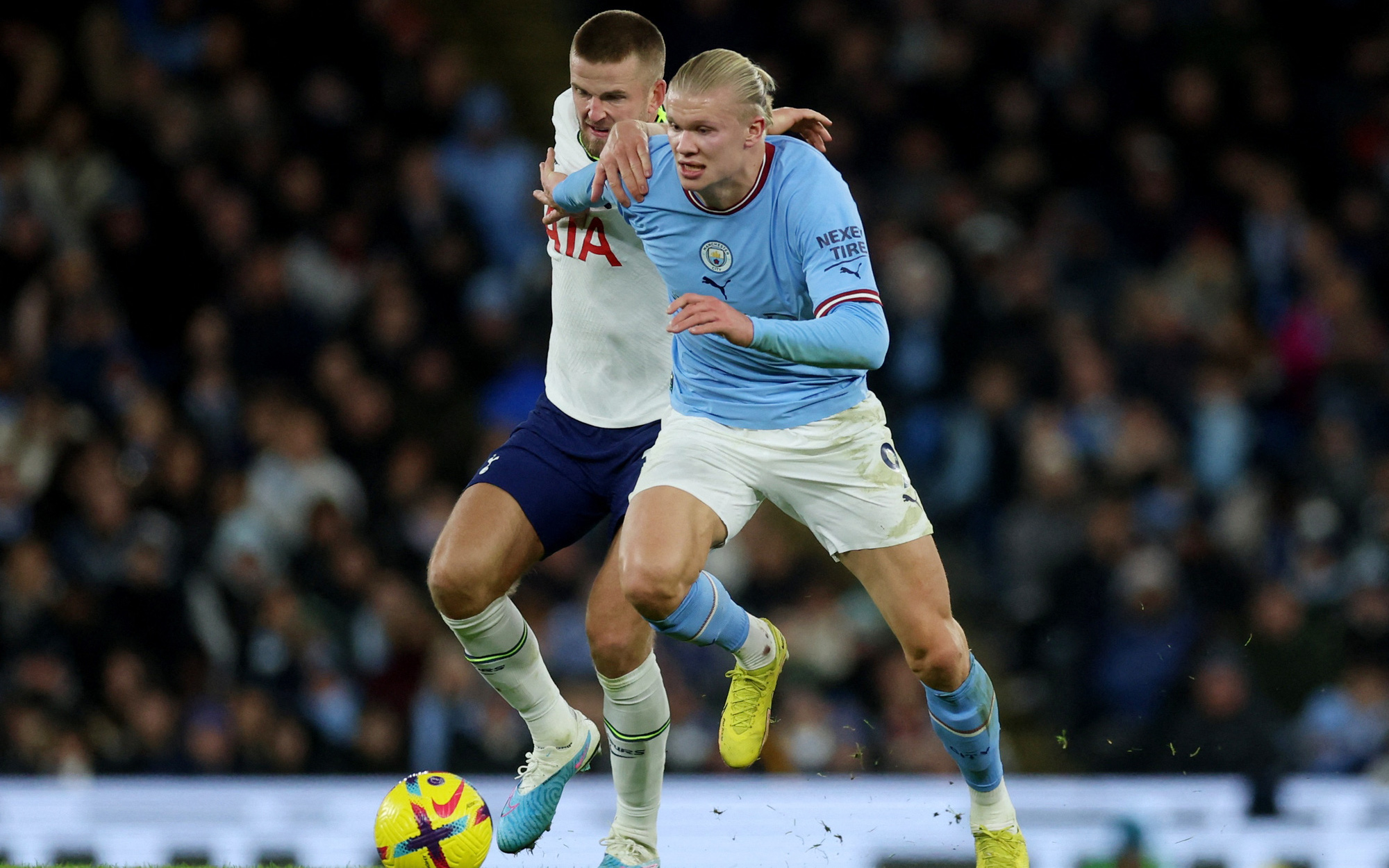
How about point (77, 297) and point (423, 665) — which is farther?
point (77, 297)

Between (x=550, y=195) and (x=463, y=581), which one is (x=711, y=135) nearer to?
(x=550, y=195)

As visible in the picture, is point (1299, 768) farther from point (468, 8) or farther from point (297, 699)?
point (468, 8)

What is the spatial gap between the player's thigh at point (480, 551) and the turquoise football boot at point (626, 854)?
41.3 inches

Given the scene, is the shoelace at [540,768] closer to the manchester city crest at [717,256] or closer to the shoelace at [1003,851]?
the shoelace at [1003,851]

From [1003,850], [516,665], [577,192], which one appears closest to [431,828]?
[516,665]

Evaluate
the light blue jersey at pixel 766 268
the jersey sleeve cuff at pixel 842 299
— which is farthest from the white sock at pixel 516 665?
the jersey sleeve cuff at pixel 842 299

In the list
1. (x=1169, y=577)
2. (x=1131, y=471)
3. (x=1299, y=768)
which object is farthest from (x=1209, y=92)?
(x=1299, y=768)

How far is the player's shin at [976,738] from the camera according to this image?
5918mm

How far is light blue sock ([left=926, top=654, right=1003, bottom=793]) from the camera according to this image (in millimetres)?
5910

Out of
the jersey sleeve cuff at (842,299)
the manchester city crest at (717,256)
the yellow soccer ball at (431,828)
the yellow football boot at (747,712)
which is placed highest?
the manchester city crest at (717,256)

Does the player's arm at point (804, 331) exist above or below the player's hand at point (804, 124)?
below

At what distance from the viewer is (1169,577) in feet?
34.9

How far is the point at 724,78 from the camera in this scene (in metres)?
5.50

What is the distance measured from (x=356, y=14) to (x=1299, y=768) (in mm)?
8530
